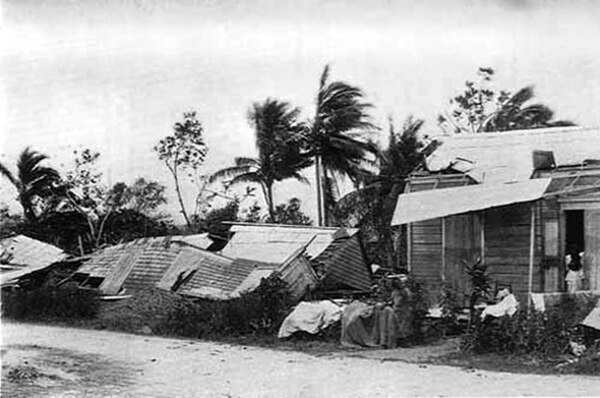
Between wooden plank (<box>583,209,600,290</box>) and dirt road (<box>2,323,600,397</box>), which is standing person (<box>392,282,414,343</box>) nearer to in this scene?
dirt road (<box>2,323,600,397</box>)

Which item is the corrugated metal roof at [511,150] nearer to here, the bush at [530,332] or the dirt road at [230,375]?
the bush at [530,332]

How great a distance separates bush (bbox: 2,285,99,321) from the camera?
1666 cm

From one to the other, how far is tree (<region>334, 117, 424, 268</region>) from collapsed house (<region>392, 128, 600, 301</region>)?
748cm

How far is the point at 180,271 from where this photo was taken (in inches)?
703

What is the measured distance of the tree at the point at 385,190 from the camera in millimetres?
23875

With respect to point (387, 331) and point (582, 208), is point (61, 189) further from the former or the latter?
point (582, 208)

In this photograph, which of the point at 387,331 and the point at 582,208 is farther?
the point at 582,208

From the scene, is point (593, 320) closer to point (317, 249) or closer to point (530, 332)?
point (530, 332)

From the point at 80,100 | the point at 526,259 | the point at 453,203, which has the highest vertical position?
the point at 80,100

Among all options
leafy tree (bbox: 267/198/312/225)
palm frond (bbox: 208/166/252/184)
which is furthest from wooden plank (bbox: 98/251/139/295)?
leafy tree (bbox: 267/198/312/225)

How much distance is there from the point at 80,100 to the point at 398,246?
41.3 ft

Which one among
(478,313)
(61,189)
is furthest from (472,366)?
(61,189)

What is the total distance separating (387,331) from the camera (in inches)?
506

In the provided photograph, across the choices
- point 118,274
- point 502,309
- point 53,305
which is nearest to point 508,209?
point 502,309
